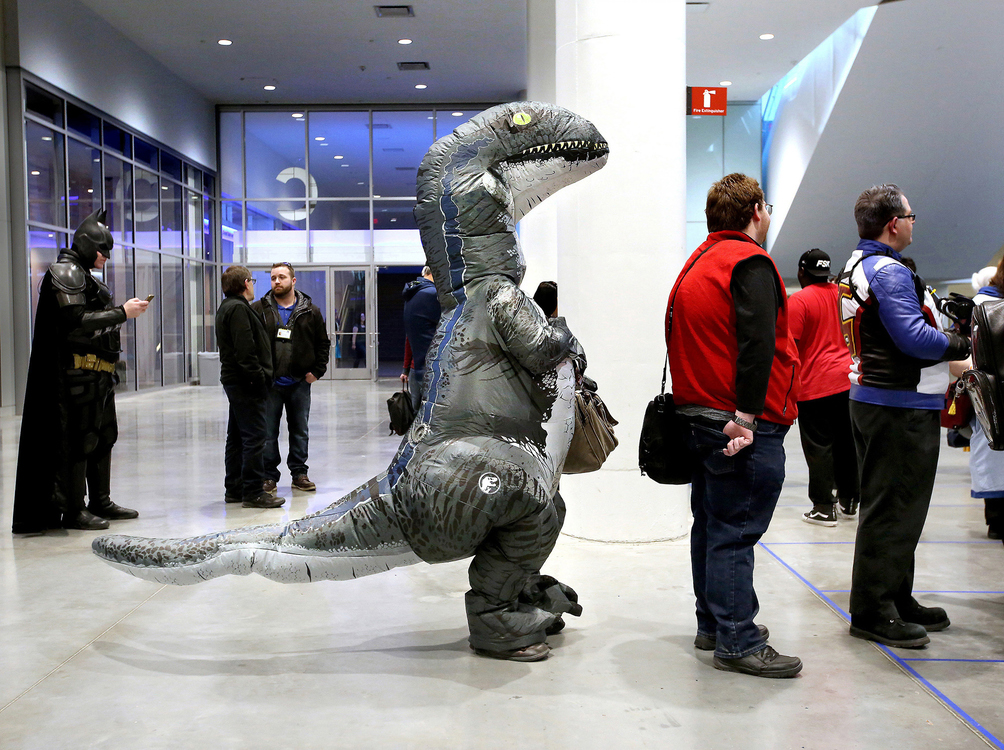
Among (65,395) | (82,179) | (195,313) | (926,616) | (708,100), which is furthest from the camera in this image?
(195,313)

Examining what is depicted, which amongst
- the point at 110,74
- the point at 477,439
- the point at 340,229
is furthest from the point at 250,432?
the point at 340,229

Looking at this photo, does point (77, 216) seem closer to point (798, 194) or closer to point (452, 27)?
point (452, 27)

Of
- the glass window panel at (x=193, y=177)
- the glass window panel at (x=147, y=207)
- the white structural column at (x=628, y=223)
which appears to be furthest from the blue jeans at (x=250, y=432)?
the glass window panel at (x=193, y=177)

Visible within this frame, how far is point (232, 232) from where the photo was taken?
67.8 ft

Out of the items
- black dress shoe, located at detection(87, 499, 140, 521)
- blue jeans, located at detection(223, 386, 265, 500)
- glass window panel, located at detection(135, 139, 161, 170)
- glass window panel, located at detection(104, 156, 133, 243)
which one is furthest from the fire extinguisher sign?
glass window panel, located at detection(135, 139, 161, 170)

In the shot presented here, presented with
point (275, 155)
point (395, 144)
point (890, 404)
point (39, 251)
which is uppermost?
point (395, 144)

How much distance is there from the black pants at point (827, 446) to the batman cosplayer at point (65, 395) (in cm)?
411

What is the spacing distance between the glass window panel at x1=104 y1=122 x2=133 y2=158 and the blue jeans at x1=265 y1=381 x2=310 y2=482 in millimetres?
10909

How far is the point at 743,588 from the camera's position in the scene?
296cm

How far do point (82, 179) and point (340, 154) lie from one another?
7.43m

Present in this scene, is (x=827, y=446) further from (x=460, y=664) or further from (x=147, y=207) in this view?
(x=147, y=207)

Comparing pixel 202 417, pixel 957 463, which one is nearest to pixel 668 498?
pixel 957 463

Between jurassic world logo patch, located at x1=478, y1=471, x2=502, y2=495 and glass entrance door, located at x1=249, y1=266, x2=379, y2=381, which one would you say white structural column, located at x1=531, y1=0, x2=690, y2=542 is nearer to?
jurassic world logo patch, located at x1=478, y1=471, x2=502, y2=495

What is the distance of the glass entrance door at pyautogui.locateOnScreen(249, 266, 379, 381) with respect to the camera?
67.4ft
